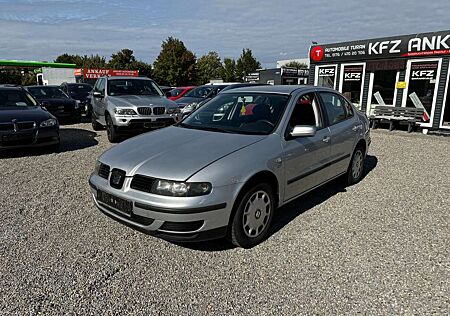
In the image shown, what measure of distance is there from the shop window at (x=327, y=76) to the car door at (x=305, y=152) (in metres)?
10.8

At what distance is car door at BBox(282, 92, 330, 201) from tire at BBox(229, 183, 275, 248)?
0.36 metres

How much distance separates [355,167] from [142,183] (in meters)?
3.67

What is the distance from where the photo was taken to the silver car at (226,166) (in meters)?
2.62

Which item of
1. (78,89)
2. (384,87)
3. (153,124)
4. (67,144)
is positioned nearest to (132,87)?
(153,124)

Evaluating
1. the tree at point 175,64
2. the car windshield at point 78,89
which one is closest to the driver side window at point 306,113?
the car windshield at point 78,89

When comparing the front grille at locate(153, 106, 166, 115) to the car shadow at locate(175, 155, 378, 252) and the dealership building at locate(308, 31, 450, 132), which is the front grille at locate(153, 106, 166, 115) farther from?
the dealership building at locate(308, 31, 450, 132)

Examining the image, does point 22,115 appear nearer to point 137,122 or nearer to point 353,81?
point 137,122

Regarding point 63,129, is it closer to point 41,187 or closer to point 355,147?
point 41,187

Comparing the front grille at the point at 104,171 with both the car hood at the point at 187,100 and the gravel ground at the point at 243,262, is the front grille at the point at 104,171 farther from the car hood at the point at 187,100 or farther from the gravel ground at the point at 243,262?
the car hood at the point at 187,100

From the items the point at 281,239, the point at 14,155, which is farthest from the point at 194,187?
the point at 14,155

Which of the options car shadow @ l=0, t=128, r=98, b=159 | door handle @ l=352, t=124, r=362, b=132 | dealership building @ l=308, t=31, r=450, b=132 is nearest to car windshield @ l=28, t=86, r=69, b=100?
car shadow @ l=0, t=128, r=98, b=159

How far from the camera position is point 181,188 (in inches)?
102

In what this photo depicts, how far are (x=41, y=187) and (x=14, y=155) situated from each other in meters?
2.89

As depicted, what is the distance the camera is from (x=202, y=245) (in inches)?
124
